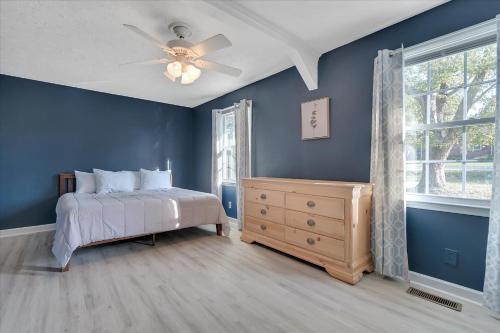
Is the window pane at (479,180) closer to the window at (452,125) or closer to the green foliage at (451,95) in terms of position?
the window at (452,125)

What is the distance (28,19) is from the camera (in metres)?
2.21

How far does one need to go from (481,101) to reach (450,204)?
85cm

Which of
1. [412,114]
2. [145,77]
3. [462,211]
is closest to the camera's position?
[462,211]

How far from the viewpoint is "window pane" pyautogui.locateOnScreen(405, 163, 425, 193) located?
7.35 feet

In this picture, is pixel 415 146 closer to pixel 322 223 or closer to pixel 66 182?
pixel 322 223

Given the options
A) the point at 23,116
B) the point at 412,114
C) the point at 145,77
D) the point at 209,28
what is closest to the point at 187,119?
the point at 145,77

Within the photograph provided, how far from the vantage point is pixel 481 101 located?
192 centimetres

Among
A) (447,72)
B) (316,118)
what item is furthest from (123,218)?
(447,72)

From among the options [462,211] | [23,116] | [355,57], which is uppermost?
[355,57]

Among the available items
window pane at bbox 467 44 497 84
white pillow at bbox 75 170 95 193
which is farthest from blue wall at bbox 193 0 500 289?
white pillow at bbox 75 170 95 193

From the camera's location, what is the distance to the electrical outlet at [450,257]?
1965 mm

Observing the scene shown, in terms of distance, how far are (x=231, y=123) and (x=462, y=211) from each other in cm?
353

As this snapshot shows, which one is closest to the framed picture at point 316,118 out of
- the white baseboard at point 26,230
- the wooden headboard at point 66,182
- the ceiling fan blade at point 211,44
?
the ceiling fan blade at point 211,44

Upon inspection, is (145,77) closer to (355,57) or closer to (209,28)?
(209,28)
